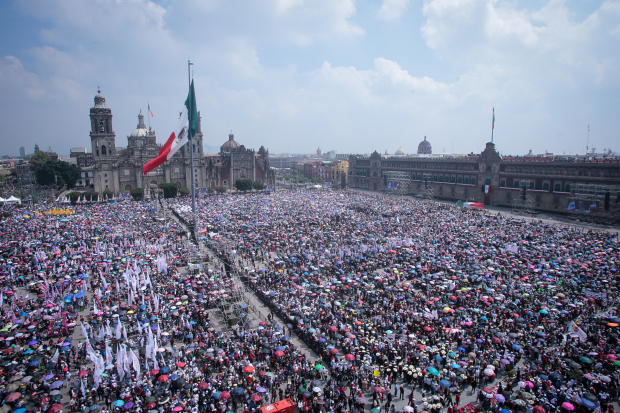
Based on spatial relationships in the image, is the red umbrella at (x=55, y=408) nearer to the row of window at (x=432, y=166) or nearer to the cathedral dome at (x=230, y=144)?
the row of window at (x=432, y=166)

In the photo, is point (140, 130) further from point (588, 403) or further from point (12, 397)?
point (588, 403)

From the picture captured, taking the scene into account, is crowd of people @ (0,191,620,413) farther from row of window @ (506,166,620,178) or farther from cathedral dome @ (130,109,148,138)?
cathedral dome @ (130,109,148,138)

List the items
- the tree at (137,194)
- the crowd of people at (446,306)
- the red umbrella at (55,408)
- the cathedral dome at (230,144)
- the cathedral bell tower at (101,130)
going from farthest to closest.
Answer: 1. the cathedral dome at (230,144)
2. the cathedral bell tower at (101,130)
3. the tree at (137,194)
4. the crowd of people at (446,306)
5. the red umbrella at (55,408)

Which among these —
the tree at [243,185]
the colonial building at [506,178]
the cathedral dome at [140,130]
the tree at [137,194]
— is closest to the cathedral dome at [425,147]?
the colonial building at [506,178]

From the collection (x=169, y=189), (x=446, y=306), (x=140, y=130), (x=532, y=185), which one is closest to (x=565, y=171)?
(x=532, y=185)

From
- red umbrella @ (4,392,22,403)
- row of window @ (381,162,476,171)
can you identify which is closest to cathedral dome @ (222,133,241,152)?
row of window @ (381,162,476,171)

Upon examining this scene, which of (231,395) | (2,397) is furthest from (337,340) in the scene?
(2,397)
